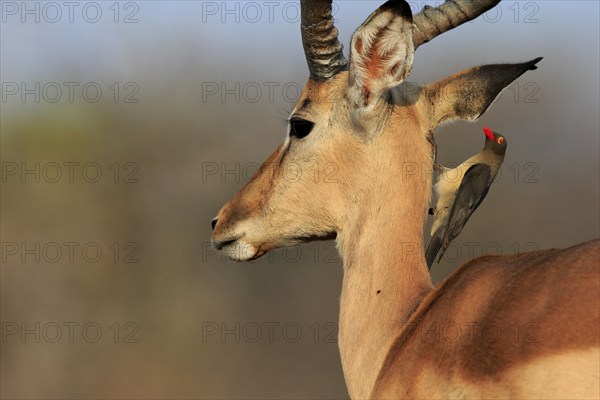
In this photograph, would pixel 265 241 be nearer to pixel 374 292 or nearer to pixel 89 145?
pixel 374 292

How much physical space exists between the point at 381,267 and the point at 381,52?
1.23 meters

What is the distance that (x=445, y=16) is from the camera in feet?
22.9

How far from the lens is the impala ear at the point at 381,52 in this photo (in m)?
6.05

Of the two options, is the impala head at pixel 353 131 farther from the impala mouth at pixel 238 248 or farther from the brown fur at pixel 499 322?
the brown fur at pixel 499 322

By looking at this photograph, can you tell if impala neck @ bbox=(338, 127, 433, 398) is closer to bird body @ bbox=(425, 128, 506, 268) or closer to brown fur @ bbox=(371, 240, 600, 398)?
A: brown fur @ bbox=(371, 240, 600, 398)

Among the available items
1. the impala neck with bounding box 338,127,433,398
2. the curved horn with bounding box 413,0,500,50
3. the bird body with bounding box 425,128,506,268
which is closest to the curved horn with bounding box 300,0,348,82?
the curved horn with bounding box 413,0,500,50

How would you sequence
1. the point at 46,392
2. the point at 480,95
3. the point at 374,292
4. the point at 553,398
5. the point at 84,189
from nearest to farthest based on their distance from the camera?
the point at 553,398, the point at 374,292, the point at 480,95, the point at 46,392, the point at 84,189

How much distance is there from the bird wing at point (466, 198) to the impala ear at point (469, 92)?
1.44 meters

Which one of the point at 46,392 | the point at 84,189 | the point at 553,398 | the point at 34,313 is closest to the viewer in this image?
the point at 553,398

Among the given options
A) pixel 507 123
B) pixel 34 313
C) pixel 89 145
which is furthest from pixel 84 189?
pixel 507 123

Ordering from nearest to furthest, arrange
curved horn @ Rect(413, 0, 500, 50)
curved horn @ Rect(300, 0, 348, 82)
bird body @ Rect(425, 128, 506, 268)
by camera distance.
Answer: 1. curved horn @ Rect(300, 0, 348, 82)
2. curved horn @ Rect(413, 0, 500, 50)
3. bird body @ Rect(425, 128, 506, 268)

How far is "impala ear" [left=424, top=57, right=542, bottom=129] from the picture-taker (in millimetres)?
6789

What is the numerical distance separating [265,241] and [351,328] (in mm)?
866

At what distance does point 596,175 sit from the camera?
907 inches
